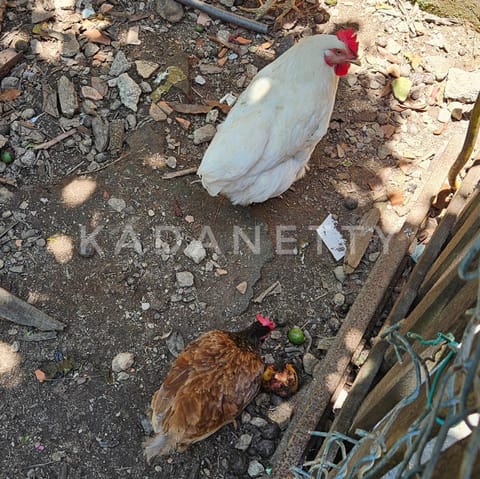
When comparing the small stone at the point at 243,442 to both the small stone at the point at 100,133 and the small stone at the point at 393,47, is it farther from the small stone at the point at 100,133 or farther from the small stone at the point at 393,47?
the small stone at the point at 393,47

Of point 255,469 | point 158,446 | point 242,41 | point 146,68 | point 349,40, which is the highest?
point 349,40

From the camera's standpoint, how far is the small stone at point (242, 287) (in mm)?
3377

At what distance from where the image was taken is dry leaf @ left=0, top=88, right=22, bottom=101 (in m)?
3.94

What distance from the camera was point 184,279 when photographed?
3.37m

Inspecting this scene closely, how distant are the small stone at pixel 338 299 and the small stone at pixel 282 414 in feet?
2.21

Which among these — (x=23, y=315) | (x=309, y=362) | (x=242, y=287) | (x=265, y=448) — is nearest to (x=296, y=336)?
(x=309, y=362)

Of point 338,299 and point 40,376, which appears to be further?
point 338,299

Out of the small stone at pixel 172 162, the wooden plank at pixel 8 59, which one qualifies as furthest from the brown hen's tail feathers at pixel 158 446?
the wooden plank at pixel 8 59

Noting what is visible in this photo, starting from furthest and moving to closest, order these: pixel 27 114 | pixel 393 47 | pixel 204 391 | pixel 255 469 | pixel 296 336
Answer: pixel 393 47, pixel 27 114, pixel 296 336, pixel 255 469, pixel 204 391

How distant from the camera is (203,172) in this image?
→ 317 centimetres

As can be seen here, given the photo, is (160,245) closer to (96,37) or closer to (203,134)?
(203,134)

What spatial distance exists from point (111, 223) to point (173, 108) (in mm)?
979

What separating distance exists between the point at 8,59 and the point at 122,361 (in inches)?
92.0

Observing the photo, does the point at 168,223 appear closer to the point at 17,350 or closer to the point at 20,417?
the point at 17,350
